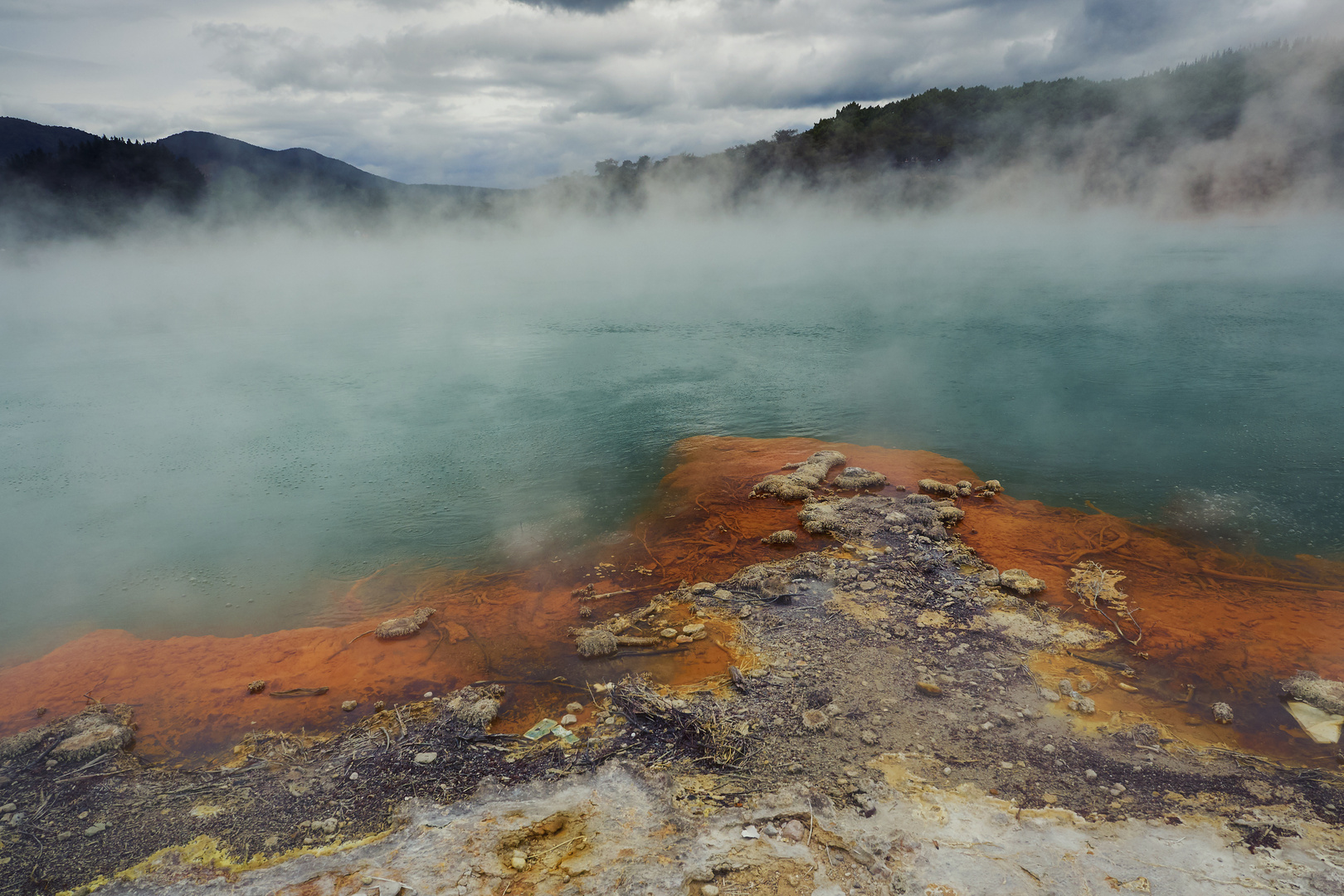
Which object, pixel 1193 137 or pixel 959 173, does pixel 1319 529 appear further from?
pixel 959 173

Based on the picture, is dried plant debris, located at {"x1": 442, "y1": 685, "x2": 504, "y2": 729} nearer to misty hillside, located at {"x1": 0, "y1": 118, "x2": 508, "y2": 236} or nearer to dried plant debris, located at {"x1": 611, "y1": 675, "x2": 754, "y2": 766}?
dried plant debris, located at {"x1": 611, "y1": 675, "x2": 754, "y2": 766}

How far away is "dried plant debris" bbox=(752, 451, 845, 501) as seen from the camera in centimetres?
1026

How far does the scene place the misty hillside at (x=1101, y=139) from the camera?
4725 cm

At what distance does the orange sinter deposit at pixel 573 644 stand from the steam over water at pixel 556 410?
2.08 feet

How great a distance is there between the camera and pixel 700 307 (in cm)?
2947

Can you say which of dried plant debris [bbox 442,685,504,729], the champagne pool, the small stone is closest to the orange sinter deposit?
the champagne pool

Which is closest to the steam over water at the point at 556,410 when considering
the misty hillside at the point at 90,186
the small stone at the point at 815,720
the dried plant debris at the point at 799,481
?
the dried plant debris at the point at 799,481

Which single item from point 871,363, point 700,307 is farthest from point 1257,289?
point 700,307

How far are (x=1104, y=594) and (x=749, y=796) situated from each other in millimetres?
5386

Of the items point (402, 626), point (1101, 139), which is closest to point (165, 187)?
point (402, 626)

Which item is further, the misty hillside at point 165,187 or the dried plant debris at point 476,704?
the misty hillside at point 165,187

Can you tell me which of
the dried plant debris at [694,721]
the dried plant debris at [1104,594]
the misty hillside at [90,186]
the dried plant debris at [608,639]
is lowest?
the dried plant debris at [1104,594]

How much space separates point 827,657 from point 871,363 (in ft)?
45.9

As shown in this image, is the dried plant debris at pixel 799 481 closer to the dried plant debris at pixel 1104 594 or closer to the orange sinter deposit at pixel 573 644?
the orange sinter deposit at pixel 573 644
